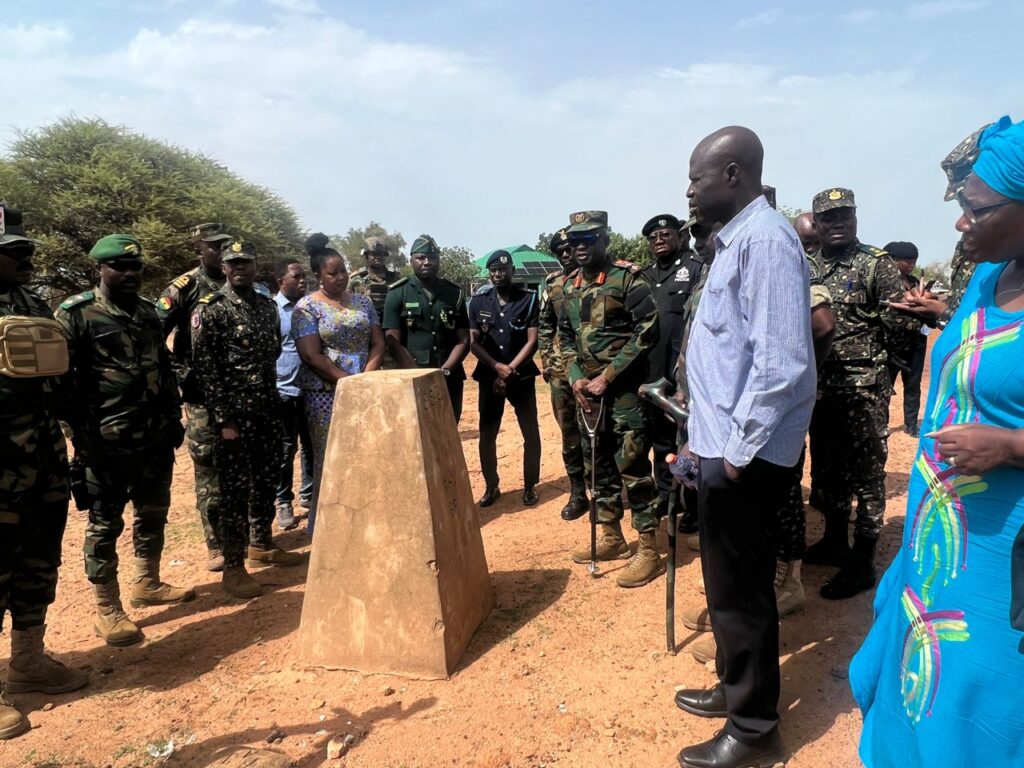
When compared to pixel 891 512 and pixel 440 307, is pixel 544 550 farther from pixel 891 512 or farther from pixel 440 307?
pixel 891 512

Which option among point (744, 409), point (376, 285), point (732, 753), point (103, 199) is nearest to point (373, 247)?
point (376, 285)

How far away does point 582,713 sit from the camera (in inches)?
110

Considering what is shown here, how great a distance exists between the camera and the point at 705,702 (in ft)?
8.88

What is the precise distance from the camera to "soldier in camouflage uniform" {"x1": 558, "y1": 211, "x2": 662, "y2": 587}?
409 cm

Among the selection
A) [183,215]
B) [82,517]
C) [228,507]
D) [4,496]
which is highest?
[183,215]

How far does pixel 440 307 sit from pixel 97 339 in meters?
2.94

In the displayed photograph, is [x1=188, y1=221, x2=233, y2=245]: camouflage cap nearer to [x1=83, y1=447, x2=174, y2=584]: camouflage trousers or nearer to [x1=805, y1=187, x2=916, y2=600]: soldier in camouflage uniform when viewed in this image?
[x1=83, y1=447, x2=174, y2=584]: camouflage trousers

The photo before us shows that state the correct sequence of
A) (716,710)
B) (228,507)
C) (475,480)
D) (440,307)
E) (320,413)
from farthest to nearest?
(475,480) < (440,307) < (320,413) < (228,507) < (716,710)

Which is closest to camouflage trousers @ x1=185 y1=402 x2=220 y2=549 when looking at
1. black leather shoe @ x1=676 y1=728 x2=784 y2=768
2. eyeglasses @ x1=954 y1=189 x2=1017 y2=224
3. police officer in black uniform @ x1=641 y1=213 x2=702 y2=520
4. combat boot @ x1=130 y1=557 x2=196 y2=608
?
combat boot @ x1=130 y1=557 x2=196 y2=608

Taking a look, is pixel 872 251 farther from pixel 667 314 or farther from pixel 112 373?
pixel 112 373

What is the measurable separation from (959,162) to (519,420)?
4.13m

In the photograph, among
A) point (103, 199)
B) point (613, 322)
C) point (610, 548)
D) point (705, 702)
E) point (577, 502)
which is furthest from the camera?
point (103, 199)

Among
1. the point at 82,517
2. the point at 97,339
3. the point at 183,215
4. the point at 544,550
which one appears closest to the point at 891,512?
the point at 544,550

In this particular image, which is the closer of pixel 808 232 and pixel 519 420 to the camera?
pixel 808 232
